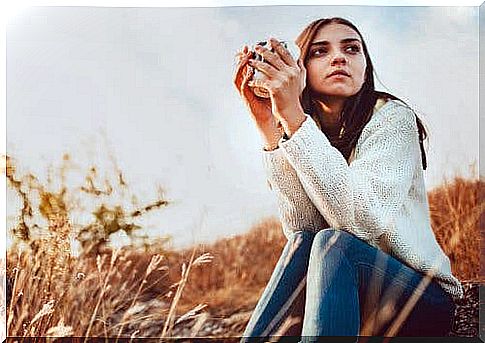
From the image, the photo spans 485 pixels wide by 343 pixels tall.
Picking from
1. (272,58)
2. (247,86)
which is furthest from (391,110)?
(247,86)

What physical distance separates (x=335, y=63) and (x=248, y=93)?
55 cm

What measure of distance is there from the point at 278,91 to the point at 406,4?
1.07 meters

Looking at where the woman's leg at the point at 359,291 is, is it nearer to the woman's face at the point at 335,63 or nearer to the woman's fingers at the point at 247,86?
the woman's face at the point at 335,63

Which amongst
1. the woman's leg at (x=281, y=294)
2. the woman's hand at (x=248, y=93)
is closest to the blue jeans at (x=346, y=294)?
the woman's leg at (x=281, y=294)

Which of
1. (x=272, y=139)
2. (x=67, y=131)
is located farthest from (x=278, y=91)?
(x=67, y=131)

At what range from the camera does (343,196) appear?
564 cm

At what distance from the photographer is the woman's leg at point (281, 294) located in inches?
210

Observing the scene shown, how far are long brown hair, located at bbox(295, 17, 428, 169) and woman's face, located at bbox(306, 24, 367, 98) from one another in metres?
0.03

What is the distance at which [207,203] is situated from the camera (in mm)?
6363

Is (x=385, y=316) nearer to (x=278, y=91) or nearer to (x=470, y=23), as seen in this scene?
(x=278, y=91)

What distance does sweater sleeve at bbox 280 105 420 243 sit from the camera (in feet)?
18.6

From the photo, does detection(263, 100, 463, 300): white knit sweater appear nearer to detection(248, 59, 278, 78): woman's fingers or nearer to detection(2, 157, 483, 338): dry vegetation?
detection(2, 157, 483, 338): dry vegetation

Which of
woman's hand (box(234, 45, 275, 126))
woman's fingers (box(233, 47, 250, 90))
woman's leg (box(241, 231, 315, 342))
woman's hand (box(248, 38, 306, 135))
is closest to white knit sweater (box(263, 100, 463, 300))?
woman's hand (box(248, 38, 306, 135))

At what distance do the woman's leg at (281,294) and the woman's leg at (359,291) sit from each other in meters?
0.28
